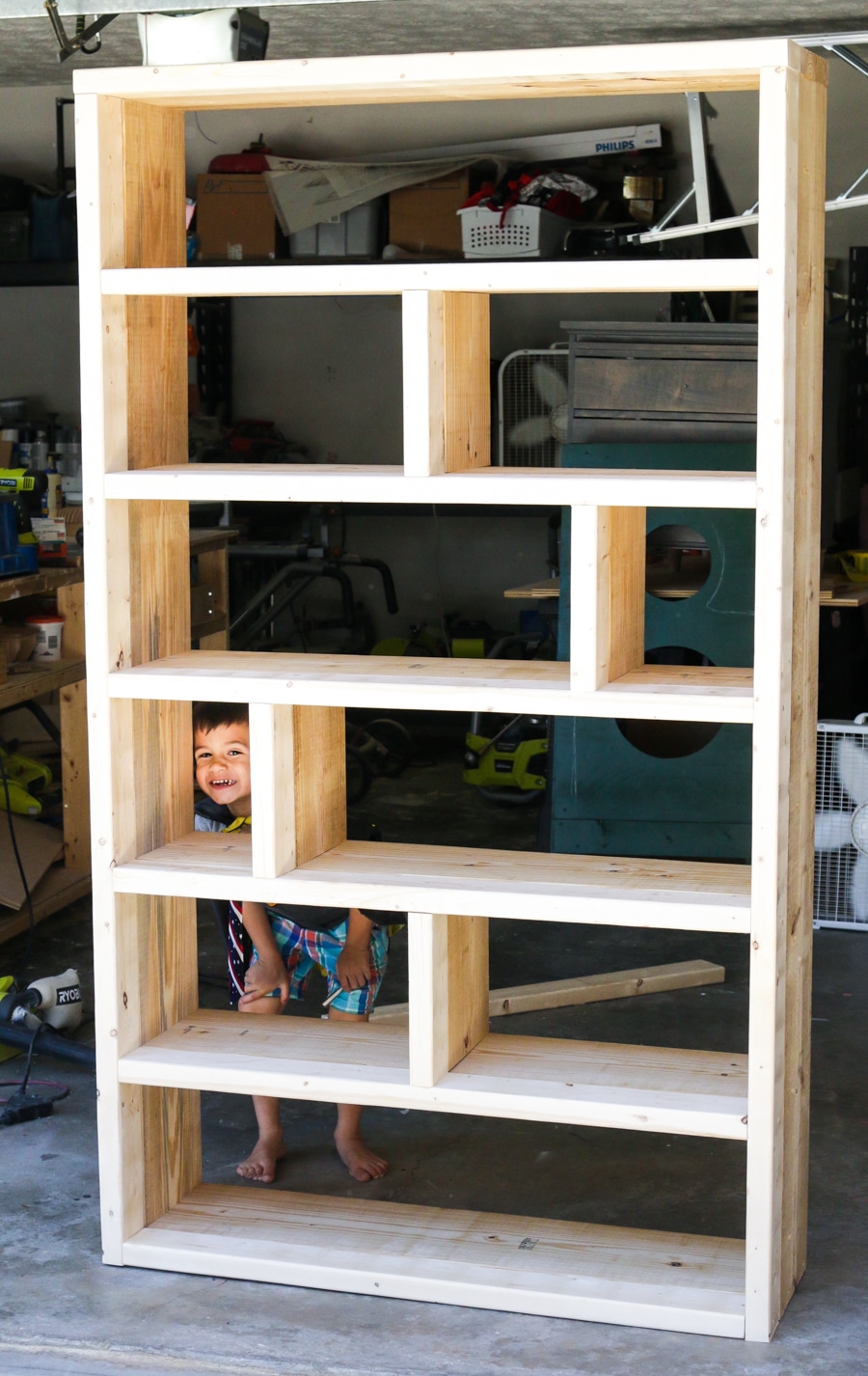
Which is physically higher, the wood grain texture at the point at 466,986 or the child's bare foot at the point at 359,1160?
the wood grain texture at the point at 466,986

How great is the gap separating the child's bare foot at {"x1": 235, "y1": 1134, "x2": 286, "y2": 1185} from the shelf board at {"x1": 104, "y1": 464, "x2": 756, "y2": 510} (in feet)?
4.40

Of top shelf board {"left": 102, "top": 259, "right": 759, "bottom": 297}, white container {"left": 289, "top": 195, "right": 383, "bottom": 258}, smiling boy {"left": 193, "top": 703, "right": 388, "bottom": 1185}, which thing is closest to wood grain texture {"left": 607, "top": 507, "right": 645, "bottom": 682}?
top shelf board {"left": 102, "top": 259, "right": 759, "bottom": 297}

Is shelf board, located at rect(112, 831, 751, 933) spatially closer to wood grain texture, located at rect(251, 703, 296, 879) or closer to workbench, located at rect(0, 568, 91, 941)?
wood grain texture, located at rect(251, 703, 296, 879)

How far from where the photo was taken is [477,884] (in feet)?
8.39

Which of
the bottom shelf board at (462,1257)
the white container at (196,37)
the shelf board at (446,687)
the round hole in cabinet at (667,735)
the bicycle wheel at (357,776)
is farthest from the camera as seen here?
the bicycle wheel at (357,776)

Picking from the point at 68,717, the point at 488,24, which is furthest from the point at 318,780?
the point at 488,24

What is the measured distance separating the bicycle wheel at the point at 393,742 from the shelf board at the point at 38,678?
1950mm

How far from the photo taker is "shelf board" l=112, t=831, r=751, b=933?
245 cm

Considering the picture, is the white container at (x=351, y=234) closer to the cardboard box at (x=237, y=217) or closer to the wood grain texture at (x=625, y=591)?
the cardboard box at (x=237, y=217)

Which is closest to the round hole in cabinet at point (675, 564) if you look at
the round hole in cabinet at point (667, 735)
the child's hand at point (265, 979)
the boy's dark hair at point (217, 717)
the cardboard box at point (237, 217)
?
the round hole in cabinet at point (667, 735)

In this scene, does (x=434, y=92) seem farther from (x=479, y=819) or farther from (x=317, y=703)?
(x=479, y=819)

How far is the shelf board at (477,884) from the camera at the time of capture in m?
2.45

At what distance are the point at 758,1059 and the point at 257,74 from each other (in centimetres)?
175

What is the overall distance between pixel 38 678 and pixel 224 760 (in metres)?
1.68
